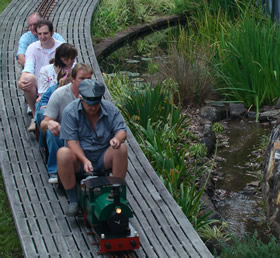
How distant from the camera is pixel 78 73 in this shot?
517 cm

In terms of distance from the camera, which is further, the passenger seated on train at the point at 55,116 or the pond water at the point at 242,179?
the pond water at the point at 242,179

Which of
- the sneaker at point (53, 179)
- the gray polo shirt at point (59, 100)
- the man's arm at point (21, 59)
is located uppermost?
the man's arm at point (21, 59)

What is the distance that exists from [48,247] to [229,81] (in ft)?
16.1

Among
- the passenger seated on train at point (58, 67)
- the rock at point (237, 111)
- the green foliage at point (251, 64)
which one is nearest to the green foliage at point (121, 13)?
the green foliage at point (251, 64)

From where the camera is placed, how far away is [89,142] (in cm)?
507

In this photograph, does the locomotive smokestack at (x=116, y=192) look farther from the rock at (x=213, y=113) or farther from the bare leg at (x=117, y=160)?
the rock at (x=213, y=113)

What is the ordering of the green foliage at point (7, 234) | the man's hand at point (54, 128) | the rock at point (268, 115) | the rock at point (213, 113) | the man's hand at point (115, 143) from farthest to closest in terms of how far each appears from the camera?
the rock at point (213, 113) → the rock at point (268, 115) → the man's hand at point (54, 128) → the green foliage at point (7, 234) → the man's hand at point (115, 143)

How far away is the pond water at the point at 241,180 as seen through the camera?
6297 millimetres

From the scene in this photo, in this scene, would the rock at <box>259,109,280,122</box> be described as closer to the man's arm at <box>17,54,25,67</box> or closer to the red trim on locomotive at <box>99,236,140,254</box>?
the man's arm at <box>17,54,25,67</box>

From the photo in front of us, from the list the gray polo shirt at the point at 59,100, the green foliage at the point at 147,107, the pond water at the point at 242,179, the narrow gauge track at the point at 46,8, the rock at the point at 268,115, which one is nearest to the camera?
the gray polo shirt at the point at 59,100

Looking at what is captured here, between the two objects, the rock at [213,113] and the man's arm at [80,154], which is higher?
the man's arm at [80,154]

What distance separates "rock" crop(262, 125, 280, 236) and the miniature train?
5.86 feet

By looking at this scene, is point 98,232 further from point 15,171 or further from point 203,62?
point 203,62

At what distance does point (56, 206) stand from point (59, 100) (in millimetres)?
964
